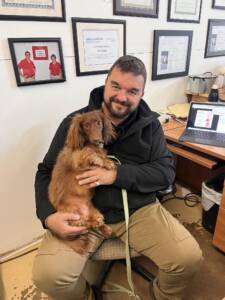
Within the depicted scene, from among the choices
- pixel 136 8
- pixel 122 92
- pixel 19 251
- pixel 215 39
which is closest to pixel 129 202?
pixel 122 92

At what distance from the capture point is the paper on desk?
204 cm

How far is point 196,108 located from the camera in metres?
1.78

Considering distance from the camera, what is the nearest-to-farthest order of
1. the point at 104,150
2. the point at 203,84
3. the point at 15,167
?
1. the point at 104,150
2. the point at 15,167
3. the point at 203,84

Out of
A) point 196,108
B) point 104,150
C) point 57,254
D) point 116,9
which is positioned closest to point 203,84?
point 196,108

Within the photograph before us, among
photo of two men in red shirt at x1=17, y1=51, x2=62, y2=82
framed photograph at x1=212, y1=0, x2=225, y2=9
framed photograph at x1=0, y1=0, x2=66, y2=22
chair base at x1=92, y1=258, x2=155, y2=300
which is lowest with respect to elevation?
chair base at x1=92, y1=258, x2=155, y2=300

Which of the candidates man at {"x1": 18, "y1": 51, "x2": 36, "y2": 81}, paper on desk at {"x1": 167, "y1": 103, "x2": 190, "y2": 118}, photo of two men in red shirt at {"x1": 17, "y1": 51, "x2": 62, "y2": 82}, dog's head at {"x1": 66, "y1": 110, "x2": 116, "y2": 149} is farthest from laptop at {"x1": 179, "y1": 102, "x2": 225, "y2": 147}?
man at {"x1": 18, "y1": 51, "x2": 36, "y2": 81}

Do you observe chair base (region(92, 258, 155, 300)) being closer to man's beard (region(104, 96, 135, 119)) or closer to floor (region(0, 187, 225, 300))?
floor (region(0, 187, 225, 300))

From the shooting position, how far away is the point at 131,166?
1.24 meters

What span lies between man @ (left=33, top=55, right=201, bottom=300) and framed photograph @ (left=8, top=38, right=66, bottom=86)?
0.35 meters

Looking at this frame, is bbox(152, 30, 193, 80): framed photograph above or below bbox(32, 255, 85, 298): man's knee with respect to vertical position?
above

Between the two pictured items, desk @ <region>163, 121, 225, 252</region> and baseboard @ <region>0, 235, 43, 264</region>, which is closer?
desk @ <region>163, 121, 225, 252</region>

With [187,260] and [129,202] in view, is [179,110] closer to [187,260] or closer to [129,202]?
[129,202]

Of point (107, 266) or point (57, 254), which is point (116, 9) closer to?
point (57, 254)

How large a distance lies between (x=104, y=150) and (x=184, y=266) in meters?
0.64
